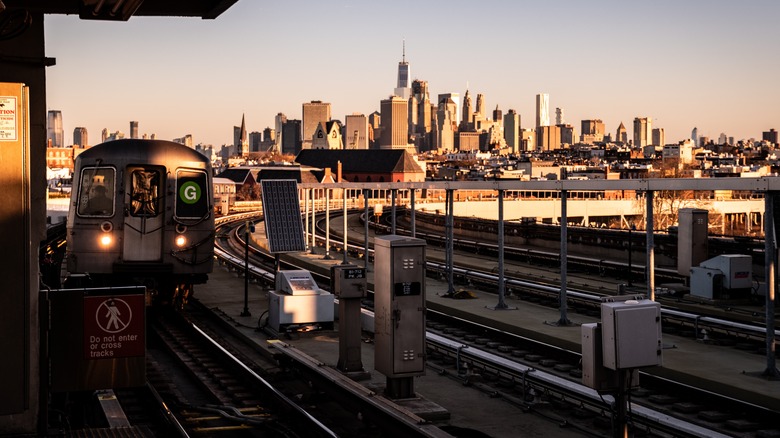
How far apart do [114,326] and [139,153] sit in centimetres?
1059

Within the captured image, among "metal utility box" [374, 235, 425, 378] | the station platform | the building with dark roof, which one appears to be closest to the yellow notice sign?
"metal utility box" [374, 235, 425, 378]

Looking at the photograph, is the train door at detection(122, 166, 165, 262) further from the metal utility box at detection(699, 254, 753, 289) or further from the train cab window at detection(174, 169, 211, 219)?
the metal utility box at detection(699, 254, 753, 289)

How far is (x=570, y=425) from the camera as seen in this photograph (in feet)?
37.0

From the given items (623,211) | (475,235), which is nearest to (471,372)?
(475,235)

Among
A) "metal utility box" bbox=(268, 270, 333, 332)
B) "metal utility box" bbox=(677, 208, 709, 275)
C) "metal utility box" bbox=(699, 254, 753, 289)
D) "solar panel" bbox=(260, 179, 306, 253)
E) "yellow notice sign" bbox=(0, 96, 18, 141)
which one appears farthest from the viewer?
"metal utility box" bbox=(677, 208, 709, 275)

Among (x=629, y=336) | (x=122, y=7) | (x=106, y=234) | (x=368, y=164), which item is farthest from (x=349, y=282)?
(x=368, y=164)

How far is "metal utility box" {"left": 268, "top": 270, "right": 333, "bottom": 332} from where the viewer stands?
17531 millimetres

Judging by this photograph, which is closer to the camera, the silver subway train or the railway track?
the railway track

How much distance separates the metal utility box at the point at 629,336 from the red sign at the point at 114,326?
4.18m

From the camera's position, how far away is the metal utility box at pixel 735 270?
840 inches

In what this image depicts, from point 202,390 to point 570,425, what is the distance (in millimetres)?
5512

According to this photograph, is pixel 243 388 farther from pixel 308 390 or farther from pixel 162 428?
pixel 162 428

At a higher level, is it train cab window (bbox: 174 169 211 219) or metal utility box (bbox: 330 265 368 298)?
train cab window (bbox: 174 169 211 219)

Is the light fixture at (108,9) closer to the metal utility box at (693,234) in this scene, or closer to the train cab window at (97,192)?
the train cab window at (97,192)
